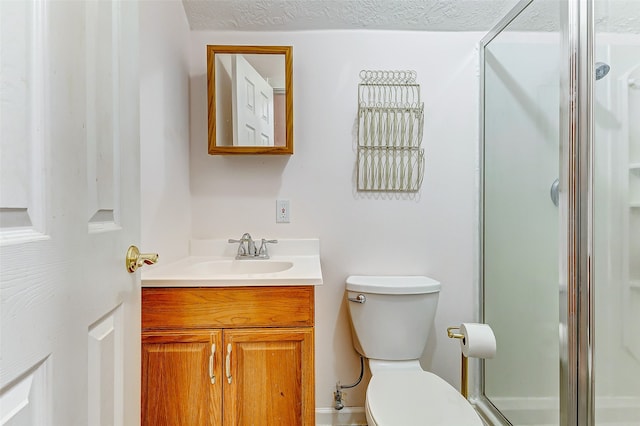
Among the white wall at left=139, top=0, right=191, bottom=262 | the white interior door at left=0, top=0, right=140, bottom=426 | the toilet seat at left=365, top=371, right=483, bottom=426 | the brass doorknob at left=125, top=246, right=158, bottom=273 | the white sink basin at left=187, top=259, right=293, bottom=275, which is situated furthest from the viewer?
the white sink basin at left=187, top=259, right=293, bottom=275

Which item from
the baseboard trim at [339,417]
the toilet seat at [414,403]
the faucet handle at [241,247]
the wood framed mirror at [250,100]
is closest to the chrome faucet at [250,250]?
the faucet handle at [241,247]

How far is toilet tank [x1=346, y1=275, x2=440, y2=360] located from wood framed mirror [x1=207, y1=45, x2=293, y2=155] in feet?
2.59

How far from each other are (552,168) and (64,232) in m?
1.47

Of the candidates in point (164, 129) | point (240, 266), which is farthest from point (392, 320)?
point (164, 129)

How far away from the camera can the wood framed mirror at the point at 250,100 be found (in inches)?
60.2

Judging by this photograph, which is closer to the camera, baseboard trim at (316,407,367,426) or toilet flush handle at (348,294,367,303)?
toilet flush handle at (348,294,367,303)

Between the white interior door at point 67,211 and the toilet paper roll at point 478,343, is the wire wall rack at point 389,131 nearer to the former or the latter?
the toilet paper roll at point 478,343

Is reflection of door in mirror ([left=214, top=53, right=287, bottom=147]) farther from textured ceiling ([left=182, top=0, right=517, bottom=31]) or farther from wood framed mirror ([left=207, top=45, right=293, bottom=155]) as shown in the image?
textured ceiling ([left=182, top=0, right=517, bottom=31])

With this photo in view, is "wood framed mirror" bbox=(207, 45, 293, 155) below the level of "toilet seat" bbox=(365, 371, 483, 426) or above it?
above

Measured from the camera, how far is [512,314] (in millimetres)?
1446

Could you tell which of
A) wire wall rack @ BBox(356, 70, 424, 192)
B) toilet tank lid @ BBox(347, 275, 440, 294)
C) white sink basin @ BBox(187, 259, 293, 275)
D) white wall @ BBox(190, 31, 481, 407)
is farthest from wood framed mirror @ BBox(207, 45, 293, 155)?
toilet tank lid @ BBox(347, 275, 440, 294)

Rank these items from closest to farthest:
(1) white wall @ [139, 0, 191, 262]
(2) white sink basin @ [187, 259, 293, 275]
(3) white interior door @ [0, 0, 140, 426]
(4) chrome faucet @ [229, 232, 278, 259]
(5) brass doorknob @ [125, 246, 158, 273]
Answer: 1. (3) white interior door @ [0, 0, 140, 426]
2. (5) brass doorknob @ [125, 246, 158, 273]
3. (1) white wall @ [139, 0, 191, 262]
4. (2) white sink basin @ [187, 259, 293, 275]
5. (4) chrome faucet @ [229, 232, 278, 259]

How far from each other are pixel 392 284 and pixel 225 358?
2.56ft

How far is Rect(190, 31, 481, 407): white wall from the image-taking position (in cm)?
164
